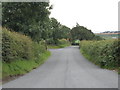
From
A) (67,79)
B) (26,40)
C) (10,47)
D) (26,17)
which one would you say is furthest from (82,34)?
(67,79)

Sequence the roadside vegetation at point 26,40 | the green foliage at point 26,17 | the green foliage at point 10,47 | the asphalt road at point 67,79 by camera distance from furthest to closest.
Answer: the green foliage at point 26,17 → the roadside vegetation at point 26,40 → the green foliage at point 10,47 → the asphalt road at point 67,79

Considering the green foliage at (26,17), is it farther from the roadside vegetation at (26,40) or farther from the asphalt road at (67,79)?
the asphalt road at (67,79)

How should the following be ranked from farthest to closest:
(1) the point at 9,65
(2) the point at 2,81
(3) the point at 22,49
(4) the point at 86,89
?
(3) the point at 22,49
(1) the point at 9,65
(2) the point at 2,81
(4) the point at 86,89

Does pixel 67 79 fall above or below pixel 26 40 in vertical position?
below

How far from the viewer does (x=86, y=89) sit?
8.19 m

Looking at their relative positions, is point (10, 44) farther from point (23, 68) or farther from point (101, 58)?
point (101, 58)

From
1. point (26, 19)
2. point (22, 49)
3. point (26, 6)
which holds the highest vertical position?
point (26, 6)

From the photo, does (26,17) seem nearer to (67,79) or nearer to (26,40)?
(26,40)

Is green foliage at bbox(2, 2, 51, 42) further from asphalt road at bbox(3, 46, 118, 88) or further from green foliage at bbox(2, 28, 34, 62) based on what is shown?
asphalt road at bbox(3, 46, 118, 88)

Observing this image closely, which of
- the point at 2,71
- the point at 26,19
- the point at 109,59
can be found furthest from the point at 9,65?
the point at 26,19

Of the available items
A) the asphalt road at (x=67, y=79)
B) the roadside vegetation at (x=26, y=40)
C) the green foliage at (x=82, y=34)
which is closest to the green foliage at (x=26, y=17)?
the roadside vegetation at (x=26, y=40)

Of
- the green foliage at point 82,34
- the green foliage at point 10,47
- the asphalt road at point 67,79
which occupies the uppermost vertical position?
the green foliage at point 82,34

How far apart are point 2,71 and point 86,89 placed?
17.8 ft

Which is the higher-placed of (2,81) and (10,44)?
(10,44)
